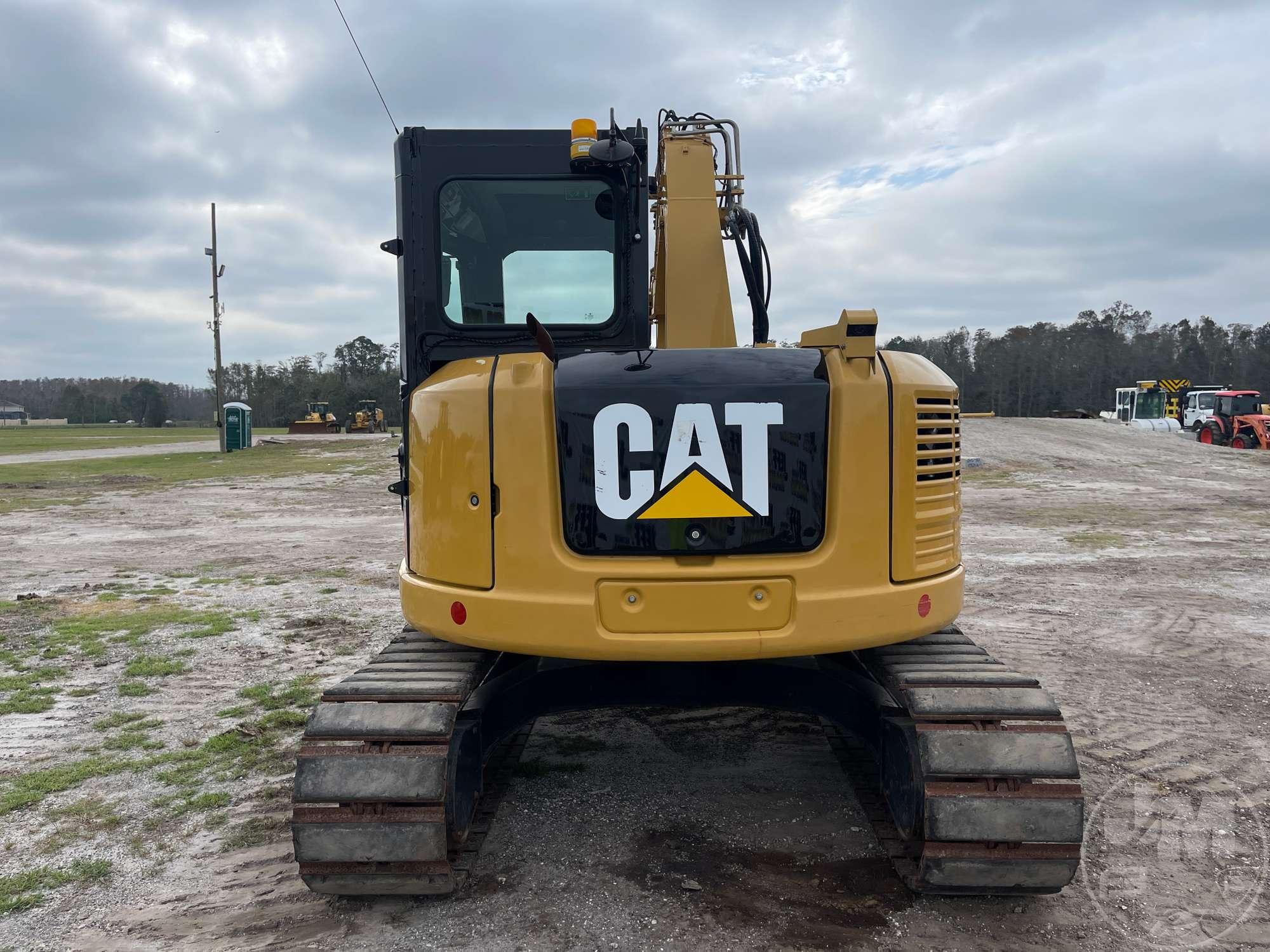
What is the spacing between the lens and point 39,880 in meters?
3.29

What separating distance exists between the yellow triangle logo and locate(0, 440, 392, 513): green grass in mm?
15888

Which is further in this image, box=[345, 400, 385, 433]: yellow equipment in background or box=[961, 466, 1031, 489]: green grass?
box=[345, 400, 385, 433]: yellow equipment in background

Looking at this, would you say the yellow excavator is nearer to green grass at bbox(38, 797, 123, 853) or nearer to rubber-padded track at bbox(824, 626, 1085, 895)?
rubber-padded track at bbox(824, 626, 1085, 895)

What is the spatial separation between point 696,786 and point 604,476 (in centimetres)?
189

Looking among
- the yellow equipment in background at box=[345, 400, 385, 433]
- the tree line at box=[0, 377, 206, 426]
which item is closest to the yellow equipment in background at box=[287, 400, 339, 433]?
the yellow equipment in background at box=[345, 400, 385, 433]

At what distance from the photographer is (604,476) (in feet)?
9.71

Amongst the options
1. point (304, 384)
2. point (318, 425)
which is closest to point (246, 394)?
point (304, 384)

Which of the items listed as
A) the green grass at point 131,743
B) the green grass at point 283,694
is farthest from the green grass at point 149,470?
the green grass at point 131,743

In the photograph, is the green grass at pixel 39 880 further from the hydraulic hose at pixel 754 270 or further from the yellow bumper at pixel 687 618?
the hydraulic hose at pixel 754 270

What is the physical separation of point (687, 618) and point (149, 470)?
24.8m

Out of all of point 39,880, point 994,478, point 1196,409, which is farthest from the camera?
point 1196,409

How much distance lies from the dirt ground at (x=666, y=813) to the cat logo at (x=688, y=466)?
1426mm
